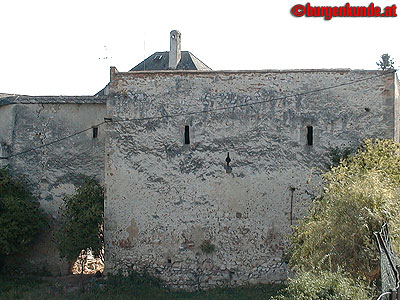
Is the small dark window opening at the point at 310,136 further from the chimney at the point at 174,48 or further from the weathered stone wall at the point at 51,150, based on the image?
the chimney at the point at 174,48

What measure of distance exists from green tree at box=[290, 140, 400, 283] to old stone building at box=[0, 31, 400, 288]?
330 cm

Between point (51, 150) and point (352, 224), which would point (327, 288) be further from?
point (51, 150)

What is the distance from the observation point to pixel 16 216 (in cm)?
1314

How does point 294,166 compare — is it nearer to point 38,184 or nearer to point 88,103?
point 88,103

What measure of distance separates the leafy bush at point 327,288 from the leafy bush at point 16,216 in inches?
330

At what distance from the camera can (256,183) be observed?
12.4m

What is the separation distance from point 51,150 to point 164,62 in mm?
10089

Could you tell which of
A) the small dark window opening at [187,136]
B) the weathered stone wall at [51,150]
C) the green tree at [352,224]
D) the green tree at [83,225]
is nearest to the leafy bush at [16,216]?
the weathered stone wall at [51,150]

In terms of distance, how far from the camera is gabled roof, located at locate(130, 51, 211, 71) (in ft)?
72.7

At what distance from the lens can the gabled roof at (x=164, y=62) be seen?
2216cm

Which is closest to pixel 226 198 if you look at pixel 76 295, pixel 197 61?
pixel 76 295

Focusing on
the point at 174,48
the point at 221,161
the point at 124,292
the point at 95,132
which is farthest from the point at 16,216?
the point at 174,48

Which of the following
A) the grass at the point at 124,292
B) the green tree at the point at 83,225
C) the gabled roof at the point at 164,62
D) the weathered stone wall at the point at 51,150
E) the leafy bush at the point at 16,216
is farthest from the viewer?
the gabled roof at the point at 164,62

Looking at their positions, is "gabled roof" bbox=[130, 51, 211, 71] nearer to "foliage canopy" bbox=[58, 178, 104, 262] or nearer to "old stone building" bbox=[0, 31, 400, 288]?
"old stone building" bbox=[0, 31, 400, 288]
